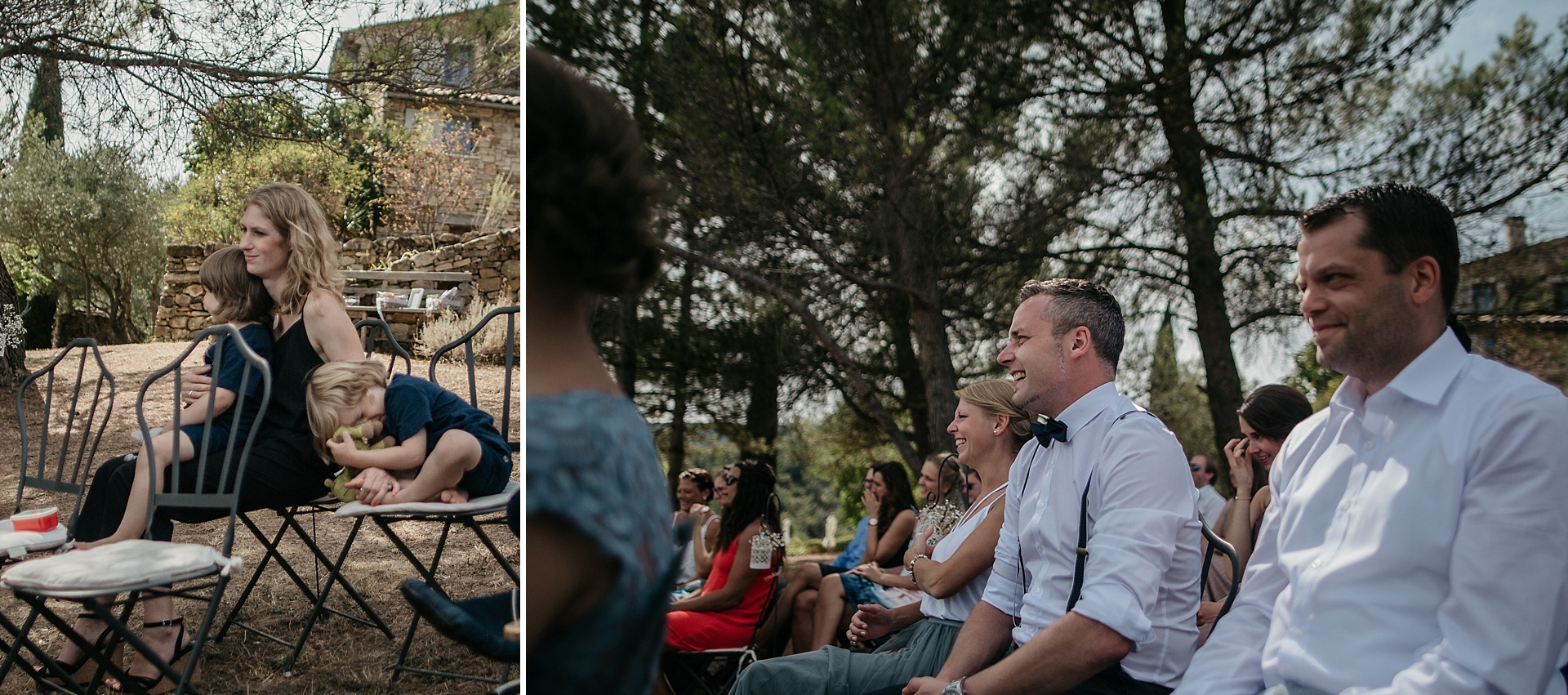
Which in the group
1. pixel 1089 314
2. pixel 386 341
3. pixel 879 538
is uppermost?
pixel 1089 314

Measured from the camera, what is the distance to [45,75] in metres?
2.41

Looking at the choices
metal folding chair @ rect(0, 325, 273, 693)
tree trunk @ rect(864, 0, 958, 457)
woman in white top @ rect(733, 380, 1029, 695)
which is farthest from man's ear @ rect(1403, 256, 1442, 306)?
tree trunk @ rect(864, 0, 958, 457)

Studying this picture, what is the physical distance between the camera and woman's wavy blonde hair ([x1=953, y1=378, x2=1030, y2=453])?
2607mm

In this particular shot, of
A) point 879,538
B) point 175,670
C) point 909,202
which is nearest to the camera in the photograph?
point 175,670

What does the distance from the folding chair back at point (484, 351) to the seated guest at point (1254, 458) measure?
6.95ft

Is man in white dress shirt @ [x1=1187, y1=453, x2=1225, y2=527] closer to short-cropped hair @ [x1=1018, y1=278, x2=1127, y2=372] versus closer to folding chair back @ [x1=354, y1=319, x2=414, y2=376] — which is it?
short-cropped hair @ [x1=1018, y1=278, x2=1127, y2=372]

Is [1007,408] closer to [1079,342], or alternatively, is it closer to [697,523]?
[1079,342]

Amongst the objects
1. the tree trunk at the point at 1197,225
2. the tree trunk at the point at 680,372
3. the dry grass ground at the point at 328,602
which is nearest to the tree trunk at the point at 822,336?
the tree trunk at the point at 680,372

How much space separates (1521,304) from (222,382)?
19.3ft

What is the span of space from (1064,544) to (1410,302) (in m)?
0.74

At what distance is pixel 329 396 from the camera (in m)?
2.33

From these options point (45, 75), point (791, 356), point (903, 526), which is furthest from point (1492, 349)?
point (45, 75)

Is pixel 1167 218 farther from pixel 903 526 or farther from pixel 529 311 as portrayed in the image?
pixel 529 311

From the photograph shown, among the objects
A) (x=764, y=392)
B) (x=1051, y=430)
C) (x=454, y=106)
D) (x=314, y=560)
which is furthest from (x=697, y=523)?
(x=764, y=392)
